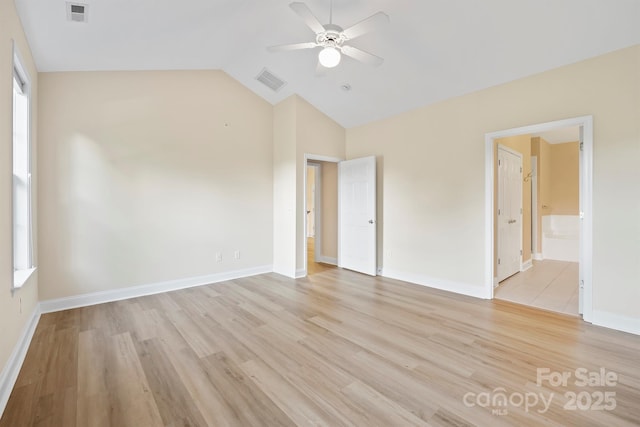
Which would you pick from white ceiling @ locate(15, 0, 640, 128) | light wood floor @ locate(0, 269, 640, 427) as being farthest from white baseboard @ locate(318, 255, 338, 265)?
white ceiling @ locate(15, 0, 640, 128)

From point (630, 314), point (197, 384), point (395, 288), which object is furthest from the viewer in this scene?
point (395, 288)

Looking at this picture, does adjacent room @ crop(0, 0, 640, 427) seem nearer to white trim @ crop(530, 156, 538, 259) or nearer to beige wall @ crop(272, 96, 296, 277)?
beige wall @ crop(272, 96, 296, 277)

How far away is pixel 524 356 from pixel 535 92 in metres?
2.80

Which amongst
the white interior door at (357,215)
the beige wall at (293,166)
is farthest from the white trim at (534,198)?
the beige wall at (293,166)

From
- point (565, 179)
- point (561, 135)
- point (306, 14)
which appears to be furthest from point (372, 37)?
point (565, 179)

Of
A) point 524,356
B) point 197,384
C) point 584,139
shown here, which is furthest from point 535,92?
point 197,384

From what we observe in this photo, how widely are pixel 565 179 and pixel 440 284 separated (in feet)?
17.3

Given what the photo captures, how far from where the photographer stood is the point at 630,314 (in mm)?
2666

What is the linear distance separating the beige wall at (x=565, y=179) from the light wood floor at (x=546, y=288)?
1.99 meters

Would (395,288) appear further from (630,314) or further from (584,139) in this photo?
(584,139)

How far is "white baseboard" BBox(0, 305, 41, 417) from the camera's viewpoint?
1.76 metres

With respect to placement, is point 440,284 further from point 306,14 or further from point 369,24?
point 306,14

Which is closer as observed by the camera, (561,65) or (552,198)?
(561,65)

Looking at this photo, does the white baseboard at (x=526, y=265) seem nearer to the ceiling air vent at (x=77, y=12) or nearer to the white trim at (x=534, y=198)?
the white trim at (x=534, y=198)
